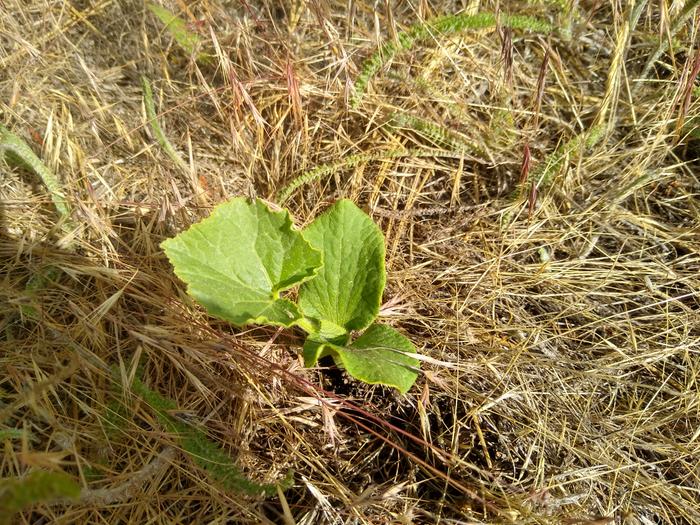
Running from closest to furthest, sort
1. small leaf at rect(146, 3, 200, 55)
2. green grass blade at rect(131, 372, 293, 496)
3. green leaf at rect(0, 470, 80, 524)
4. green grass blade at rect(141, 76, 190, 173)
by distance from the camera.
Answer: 1. green leaf at rect(0, 470, 80, 524)
2. green grass blade at rect(131, 372, 293, 496)
3. green grass blade at rect(141, 76, 190, 173)
4. small leaf at rect(146, 3, 200, 55)

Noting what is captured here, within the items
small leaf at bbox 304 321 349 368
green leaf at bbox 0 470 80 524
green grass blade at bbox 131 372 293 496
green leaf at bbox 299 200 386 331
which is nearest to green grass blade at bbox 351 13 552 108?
green leaf at bbox 299 200 386 331

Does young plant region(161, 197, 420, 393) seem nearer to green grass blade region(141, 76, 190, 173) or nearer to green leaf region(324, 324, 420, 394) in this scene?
green leaf region(324, 324, 420, 394)

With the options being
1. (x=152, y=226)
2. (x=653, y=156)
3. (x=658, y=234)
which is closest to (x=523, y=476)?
(x=658, y=234)

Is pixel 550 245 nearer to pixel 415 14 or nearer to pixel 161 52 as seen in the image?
pixel 415 14

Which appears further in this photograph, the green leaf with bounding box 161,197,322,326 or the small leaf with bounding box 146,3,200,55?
the small leaf with bounding box 146,3,200,55

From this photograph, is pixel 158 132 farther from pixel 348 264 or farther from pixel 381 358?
pixel 381 358

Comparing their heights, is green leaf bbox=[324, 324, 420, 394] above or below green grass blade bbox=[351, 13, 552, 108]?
below

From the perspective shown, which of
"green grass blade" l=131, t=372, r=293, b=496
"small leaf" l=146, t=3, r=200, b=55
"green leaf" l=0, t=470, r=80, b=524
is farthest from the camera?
"small leaf" l=146, t=3, r=200, b=55

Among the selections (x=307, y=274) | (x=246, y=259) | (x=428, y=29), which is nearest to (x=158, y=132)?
(x=246, y=259)
